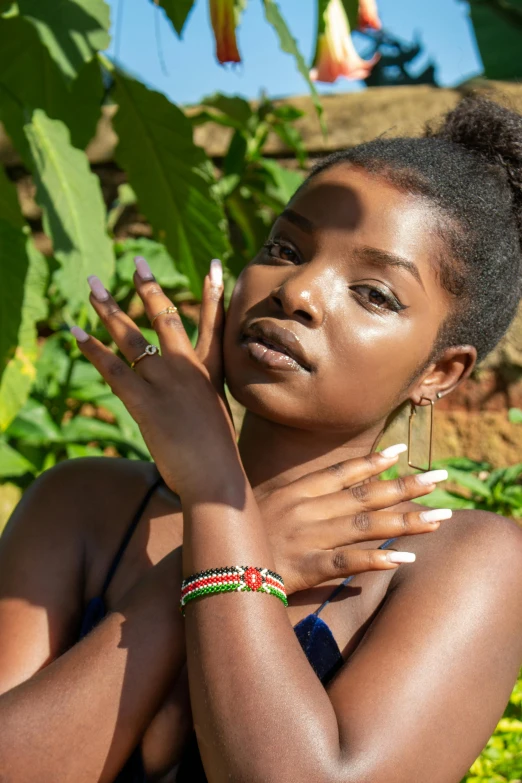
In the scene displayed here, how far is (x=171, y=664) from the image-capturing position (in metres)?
1.21

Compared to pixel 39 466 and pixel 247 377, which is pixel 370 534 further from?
pixel 39 466

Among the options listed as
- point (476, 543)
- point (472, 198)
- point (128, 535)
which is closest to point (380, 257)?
point (472, 198)

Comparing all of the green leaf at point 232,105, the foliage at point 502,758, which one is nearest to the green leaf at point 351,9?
the foliage at point 502,758

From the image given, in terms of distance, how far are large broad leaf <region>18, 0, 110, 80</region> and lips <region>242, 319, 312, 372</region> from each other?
2.26 feet

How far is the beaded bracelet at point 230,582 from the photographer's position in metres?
1.15

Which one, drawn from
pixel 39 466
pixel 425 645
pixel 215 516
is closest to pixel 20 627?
pixel 215 516

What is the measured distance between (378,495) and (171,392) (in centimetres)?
32

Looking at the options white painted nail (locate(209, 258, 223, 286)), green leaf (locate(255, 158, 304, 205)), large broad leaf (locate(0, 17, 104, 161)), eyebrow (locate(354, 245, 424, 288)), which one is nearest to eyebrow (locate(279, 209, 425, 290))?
eyebrow (locate(354, 245, 424, 288))

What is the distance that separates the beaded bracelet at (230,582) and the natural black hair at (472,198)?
0.49 meters

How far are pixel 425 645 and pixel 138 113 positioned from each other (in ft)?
3.75

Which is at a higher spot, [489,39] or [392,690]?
[489,39]

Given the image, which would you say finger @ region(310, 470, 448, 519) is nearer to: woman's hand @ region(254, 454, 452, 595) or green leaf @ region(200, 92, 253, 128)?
woman's hand @ region(254, 454, 452, 595)

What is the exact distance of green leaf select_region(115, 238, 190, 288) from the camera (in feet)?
10.4

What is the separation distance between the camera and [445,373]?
152 cm
